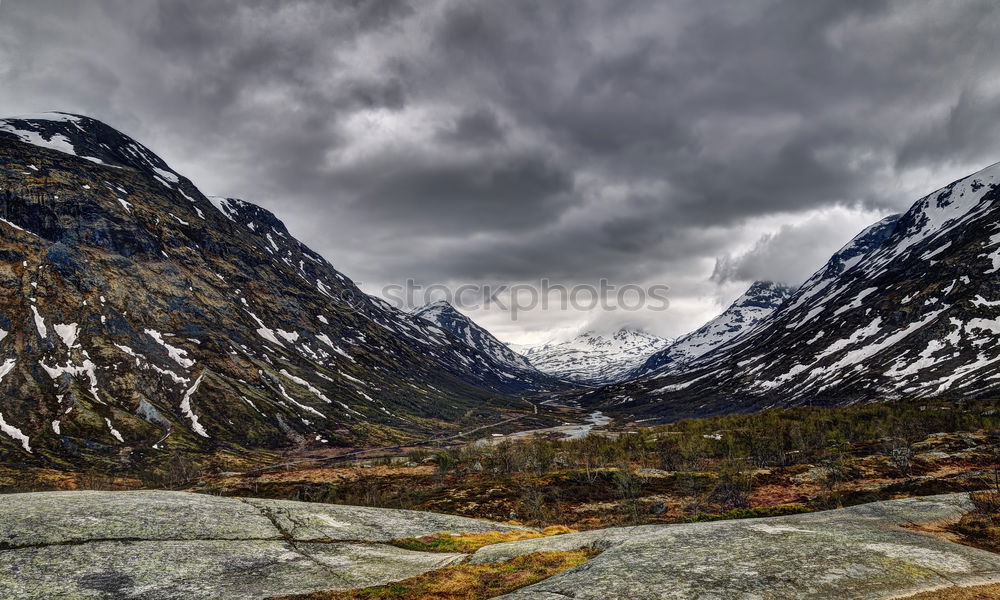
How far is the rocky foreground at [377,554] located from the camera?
50.5 ft

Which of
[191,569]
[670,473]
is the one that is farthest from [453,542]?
[670,473]

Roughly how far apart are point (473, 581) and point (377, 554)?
26.1 ft

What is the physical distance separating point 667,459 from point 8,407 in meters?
213

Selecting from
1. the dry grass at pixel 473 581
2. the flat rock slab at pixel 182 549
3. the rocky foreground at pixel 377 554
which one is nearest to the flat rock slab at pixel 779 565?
the rocky foreground at pixel 377 554

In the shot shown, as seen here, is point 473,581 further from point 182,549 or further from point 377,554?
point 182,549

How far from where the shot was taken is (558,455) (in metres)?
140

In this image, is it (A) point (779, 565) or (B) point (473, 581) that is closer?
(A) point (779, 565)

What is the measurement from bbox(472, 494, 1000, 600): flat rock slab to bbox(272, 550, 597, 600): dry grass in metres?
1.41

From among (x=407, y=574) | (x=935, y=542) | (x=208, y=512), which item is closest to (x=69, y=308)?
(x=208, y=512)

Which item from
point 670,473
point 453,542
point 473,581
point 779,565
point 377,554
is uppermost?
point 779,565

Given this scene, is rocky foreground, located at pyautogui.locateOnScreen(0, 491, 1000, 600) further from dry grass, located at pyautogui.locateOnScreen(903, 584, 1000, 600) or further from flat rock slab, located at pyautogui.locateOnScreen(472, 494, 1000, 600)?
dry grass, located at pyautogui.locateOnScreen(903, 584, 1000, 600)

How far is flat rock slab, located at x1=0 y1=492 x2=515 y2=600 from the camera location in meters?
17.8

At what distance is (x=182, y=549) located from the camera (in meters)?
21.5

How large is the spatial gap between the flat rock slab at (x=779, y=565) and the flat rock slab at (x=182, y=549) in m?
9.76
